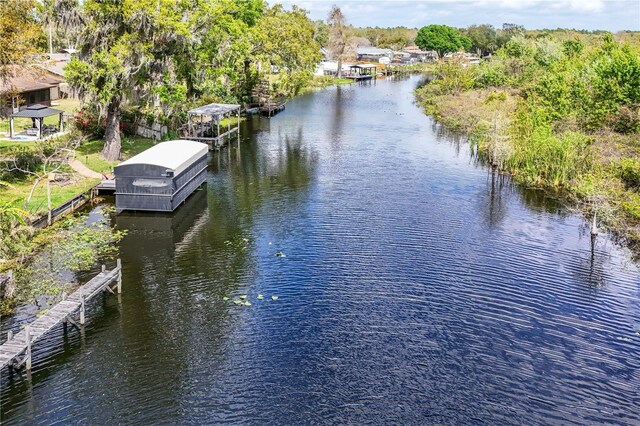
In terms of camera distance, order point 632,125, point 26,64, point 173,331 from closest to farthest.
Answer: point 173,331, point 26,64, point 632,125

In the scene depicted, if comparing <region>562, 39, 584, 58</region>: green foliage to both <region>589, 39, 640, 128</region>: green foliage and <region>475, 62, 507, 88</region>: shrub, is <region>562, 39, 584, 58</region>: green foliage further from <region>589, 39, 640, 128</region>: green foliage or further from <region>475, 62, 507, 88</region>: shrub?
<region>589, 39, 640, 128</region>: green foliage

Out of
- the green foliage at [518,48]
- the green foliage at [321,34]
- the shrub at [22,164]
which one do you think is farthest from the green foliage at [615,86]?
the green foliage at [321,34]

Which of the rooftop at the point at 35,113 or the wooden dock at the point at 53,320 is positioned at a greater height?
the rooftop at the point at 35,113

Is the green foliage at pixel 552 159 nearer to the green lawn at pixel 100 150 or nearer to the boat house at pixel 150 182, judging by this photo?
the boat house at pixel 150 182

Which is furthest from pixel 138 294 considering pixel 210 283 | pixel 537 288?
pixel 537 288

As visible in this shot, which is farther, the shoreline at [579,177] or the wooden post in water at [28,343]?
the shoreline at [579,177]

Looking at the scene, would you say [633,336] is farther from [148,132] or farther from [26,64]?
[148,132]

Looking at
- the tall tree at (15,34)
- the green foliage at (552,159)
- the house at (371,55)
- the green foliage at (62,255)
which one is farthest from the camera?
the house at (371,55)

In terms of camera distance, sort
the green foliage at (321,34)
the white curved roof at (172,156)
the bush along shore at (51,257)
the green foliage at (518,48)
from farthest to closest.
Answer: the green foliage at (321,34), the green foliage at (518,48), the white curved roof at (172,156), the bush along shore at (51,257)
